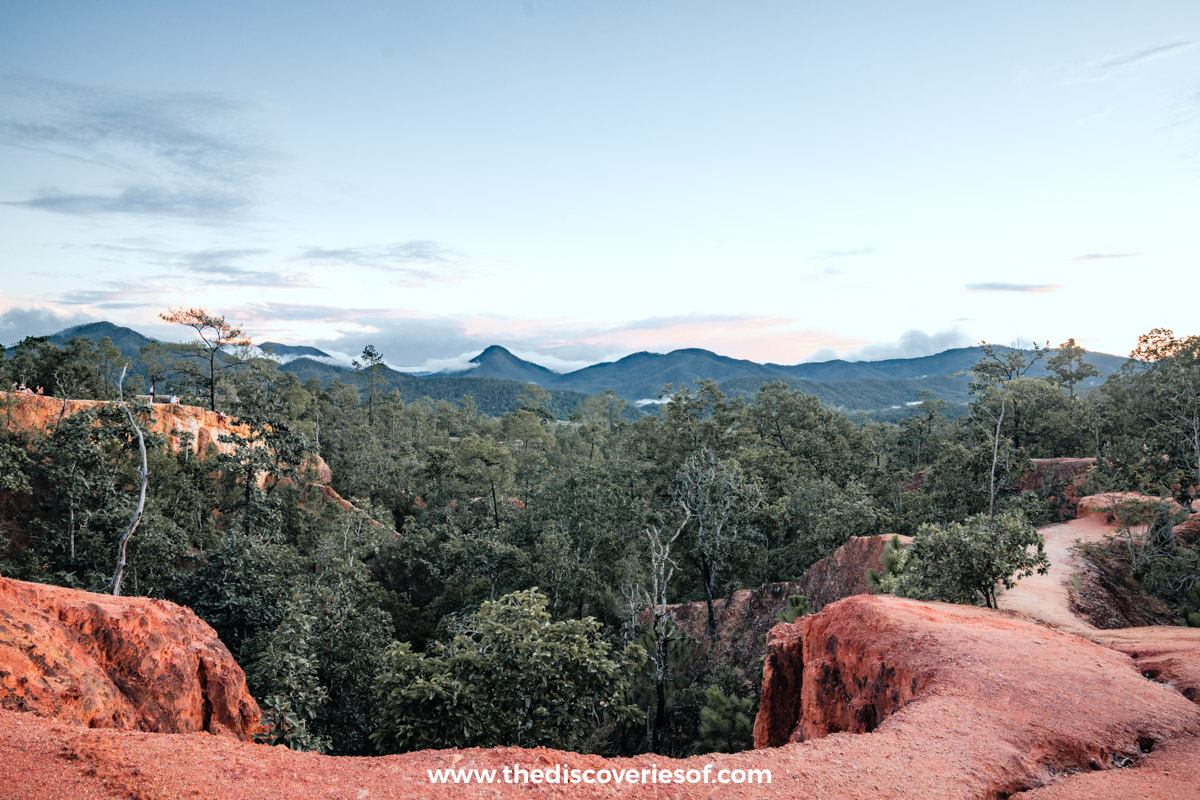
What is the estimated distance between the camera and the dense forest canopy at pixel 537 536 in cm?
916

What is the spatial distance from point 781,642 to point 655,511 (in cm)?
1266

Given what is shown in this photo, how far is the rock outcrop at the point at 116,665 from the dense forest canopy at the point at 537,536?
0.84 metres

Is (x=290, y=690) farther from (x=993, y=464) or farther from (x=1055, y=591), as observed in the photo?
(x=993, y=464)

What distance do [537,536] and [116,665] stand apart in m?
14.0

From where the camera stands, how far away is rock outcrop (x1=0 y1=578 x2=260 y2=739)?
679 centimetres

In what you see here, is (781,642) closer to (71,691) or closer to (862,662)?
(862,662)

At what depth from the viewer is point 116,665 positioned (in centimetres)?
813

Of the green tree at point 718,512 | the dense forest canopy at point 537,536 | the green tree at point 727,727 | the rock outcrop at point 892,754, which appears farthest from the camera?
the green tree at point 718,512

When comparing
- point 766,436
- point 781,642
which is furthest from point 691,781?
point 766,436

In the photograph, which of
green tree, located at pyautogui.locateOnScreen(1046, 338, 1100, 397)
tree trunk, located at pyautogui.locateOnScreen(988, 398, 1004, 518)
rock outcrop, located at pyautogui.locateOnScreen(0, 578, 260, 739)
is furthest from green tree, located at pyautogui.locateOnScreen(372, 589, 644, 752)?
green tree, located at pyautogui.locateOnScreen(1046, 338, 1100, 397)

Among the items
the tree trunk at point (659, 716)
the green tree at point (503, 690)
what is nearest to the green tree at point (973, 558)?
the tree trunk at point (659, 716)

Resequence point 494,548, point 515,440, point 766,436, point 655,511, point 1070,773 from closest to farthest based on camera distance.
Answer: point 1070,773 < point 494,548 < point 655,511 < point 766,436 < point 515,440

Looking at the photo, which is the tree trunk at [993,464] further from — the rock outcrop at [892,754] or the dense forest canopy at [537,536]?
the rock outcrop at [892,754]

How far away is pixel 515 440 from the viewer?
51.9 meters
